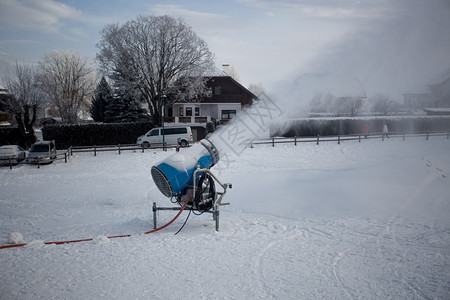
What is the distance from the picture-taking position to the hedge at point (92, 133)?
31219mm

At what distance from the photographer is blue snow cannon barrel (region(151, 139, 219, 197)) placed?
25.5 feet

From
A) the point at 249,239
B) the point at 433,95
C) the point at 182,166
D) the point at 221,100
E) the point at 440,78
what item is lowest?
the point at 249,239

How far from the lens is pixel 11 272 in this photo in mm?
5488

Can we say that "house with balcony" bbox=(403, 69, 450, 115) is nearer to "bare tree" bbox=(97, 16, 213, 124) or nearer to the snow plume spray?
the snow plume spray

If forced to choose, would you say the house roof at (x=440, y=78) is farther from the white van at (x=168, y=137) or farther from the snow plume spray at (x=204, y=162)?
the white van at (x=168, y=137)

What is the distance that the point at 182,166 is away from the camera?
7.83 meters

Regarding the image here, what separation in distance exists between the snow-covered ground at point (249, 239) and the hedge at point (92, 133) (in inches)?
622

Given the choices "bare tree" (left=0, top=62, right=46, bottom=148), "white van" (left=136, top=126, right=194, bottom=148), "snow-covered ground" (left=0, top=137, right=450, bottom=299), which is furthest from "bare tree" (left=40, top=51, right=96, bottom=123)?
"snow-covered ground" (left=0, top=137, right=450, bottom=299)

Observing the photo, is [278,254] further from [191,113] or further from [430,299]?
[191,113]

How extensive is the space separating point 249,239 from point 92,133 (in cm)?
2927

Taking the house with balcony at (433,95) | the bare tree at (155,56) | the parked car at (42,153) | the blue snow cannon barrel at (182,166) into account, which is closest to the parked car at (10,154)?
the parked car at (42,153)

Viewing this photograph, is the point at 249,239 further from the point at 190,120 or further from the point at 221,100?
the point at 221,100

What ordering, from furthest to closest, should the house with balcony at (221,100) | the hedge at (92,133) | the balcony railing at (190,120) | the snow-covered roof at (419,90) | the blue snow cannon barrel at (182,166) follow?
the house with balcony at (221,100)
the balcony railing at (190,120)
the hedge at (92,133)
the blue snow cannon barrel at (182,166)
the snow-covered roof at (419,90)

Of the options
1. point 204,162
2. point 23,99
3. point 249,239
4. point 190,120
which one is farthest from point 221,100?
point 249,239
